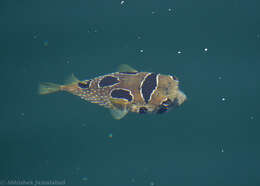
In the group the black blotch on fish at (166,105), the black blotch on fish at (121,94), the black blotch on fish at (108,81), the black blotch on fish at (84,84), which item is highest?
the black blotch on fish at (84,84)

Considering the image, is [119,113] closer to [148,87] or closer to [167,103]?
[148,87]

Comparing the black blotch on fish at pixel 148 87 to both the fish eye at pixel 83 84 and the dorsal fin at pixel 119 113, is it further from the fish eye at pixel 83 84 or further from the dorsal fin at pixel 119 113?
the fish eye at pixel 83 84

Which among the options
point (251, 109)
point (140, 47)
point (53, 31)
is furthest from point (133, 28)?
point (251, 109)

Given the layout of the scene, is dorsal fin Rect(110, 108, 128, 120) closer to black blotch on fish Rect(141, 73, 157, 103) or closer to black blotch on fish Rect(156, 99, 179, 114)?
black blotch on fish Rect(141, 73, 157, 103)

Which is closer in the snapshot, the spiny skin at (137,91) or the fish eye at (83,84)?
the spiny skin at (137,91)

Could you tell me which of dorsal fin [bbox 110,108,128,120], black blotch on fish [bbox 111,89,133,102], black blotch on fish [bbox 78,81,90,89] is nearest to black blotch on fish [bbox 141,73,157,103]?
black blotch on fish [bbox 111,89,133,102]

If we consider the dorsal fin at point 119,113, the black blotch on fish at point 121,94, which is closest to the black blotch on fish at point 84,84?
the black blotch on fish at point 121,94

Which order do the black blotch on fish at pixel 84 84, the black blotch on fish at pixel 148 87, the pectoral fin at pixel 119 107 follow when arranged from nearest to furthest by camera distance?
the black blotch on fish at pixel 148 87 < the pectoral fin at pixel 119 107 < the black blotch on fish at pixel 84 84

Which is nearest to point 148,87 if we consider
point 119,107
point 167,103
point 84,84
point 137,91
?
point 137,91
